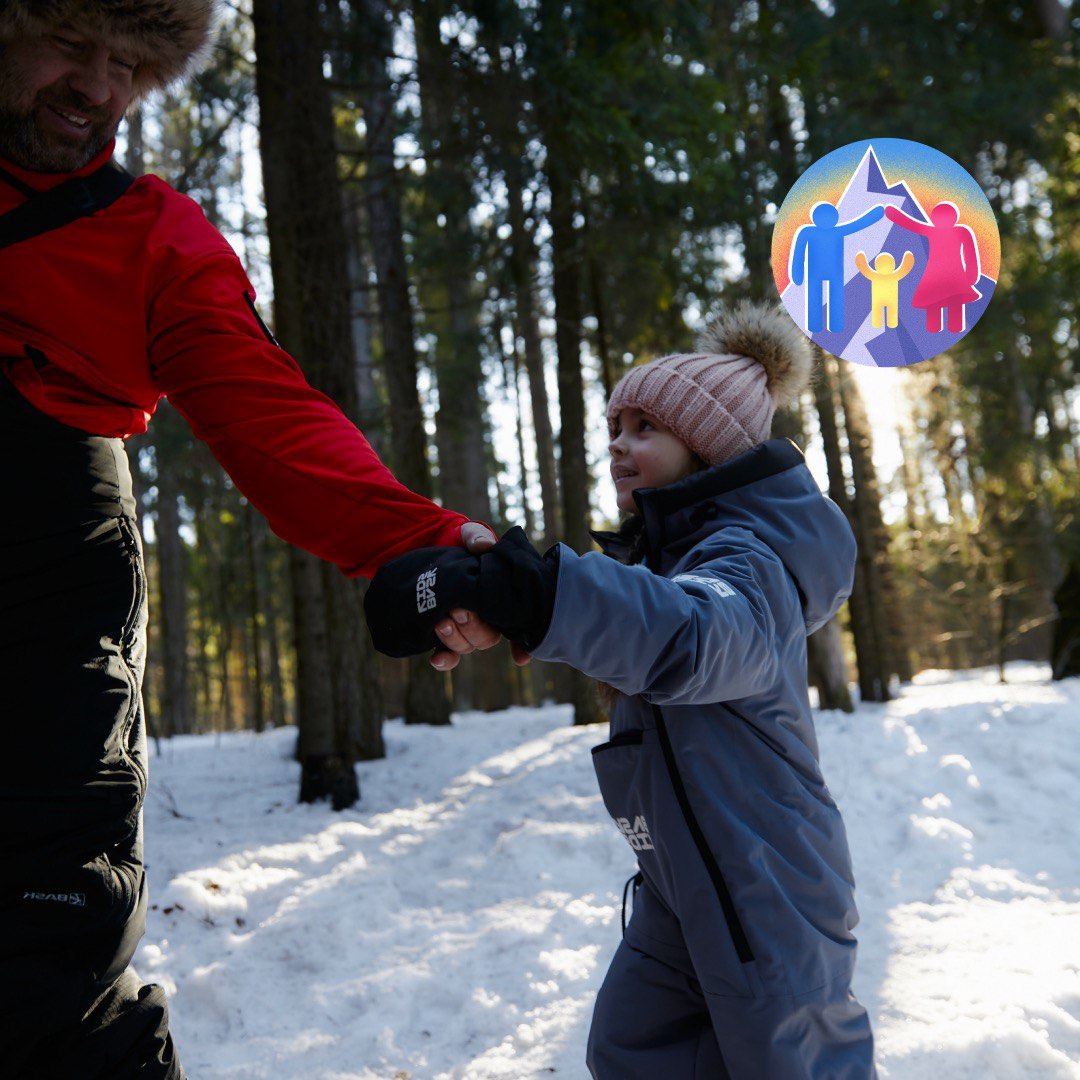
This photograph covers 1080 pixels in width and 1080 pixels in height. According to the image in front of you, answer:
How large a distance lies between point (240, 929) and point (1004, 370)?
714 inches

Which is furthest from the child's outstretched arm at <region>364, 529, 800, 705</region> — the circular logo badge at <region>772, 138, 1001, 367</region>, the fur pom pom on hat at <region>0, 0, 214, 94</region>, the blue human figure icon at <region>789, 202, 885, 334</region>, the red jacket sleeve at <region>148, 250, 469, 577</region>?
the blue human figure icon at <region>789, 202, 885, 334</region>

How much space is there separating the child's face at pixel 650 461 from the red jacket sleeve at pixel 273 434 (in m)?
0.69

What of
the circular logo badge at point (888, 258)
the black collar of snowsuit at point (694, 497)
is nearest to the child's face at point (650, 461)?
the black collar of snowsuit at point (694, 497)

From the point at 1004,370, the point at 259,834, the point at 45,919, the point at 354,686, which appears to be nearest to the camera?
the point at 45,919

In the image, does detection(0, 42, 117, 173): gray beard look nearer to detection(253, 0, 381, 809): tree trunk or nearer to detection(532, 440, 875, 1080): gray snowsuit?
detection(532, 440, 875, 1080): gray snowsuit

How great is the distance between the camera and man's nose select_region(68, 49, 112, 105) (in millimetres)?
1629

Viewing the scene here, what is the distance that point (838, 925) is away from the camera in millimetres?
1862

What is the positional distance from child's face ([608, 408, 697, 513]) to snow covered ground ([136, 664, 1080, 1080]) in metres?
2.19

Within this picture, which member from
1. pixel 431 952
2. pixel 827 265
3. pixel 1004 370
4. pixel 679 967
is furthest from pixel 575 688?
pixel 1004 370

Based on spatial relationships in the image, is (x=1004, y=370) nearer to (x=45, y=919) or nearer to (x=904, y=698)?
(x=904, y=698)

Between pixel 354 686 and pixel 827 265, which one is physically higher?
pixel 827 265

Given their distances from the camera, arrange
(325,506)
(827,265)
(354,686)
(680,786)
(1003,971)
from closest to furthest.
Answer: (325,506) < (680,786) < (827,265) < (1003,971) < (354,686)

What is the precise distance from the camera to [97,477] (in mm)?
1572

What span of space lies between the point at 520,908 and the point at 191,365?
3928mm
